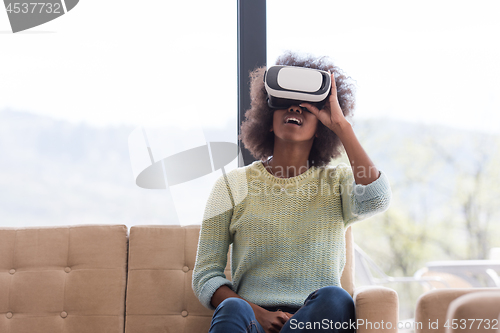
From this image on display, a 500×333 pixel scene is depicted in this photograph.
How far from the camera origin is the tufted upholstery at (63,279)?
133 cm

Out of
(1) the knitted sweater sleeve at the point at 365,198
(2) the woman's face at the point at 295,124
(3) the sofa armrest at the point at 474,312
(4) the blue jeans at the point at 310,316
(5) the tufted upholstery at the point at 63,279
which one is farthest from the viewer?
(5) the tufted upholstery at the point at 63,279

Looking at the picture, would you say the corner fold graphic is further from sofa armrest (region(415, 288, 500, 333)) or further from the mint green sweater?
sofa armrest (region(415, 288, 500, 333))

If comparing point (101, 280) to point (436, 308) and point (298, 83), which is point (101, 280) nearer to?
point (298, 83)

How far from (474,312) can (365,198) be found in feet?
1.24

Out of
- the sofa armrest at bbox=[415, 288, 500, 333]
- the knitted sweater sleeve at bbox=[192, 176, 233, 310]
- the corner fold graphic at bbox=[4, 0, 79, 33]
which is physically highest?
the corner fold graphic at bbox=[4, 0, 79, 33]

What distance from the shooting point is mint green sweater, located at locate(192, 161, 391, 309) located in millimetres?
1101

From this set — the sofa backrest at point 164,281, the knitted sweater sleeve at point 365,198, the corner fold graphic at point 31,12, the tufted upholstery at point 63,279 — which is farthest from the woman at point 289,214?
the corner fold graphic at point 31,12

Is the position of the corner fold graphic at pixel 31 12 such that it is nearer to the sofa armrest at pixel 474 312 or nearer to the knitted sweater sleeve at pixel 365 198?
the knitted sweater sleeve at pixel 365 198

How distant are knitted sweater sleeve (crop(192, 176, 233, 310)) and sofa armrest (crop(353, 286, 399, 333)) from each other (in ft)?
1.22

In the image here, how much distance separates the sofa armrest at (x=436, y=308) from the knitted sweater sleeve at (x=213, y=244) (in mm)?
507

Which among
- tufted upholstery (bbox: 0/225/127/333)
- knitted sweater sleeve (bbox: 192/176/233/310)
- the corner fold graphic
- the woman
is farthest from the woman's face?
the corner fold graphic

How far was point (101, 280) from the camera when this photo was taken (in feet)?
4.50

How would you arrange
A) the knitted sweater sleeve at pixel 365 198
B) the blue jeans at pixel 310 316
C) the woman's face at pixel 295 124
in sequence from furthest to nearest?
the woman's face at pixel 295 124 → the knitted sweater sleeve at pixel 365 198 → the blue jeans at pixel 310 316

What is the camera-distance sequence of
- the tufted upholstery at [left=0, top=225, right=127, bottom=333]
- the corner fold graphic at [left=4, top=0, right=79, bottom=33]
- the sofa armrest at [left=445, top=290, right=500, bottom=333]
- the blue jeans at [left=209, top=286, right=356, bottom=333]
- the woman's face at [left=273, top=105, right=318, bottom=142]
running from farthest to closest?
the corner fold graphic at [left=4, top=0, right=79, bottom=33], the tufted upholstery at [left=0, top=225, right=127, bottom=333], the woman's face at [left=273, top=105, right=318, bottom=142], the blue jeans at [left=209, top=286, right=356, bottom=333], the sofa armrest at [left=445, top=290, right=500, bottom=333]
